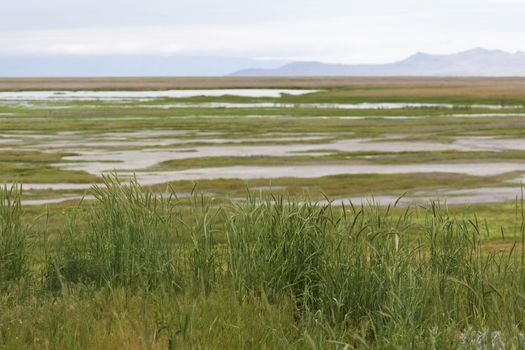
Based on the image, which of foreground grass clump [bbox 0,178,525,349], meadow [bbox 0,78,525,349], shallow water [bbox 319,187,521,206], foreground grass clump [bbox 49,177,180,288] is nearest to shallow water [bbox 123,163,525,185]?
shallow water [bbox 319,187,521,206]

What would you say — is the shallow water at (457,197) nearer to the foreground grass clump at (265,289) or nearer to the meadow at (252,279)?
the meadow at (252,279)

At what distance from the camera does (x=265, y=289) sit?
862 cm

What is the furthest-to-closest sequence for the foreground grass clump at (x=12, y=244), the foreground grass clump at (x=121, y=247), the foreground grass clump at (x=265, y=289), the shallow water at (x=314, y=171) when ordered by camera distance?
1. the shallow water at (x=314, y=171)
2. the foreground grass clump at (x=12, y=244)
3. the foreground grass clump at (x=121, y=247)
4. the foreground grass clump at (x=265, y=289)

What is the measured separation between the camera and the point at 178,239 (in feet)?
33.1

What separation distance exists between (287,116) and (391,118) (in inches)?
312

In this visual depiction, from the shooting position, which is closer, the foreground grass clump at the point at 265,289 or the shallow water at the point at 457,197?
the foreground grass clump at the point at 265,289

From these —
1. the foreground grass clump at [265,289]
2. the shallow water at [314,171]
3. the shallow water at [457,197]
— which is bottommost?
the shallow water at [314,171]

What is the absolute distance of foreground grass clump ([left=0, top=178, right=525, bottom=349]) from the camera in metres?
7.10

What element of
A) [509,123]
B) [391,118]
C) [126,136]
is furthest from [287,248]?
[391,118]

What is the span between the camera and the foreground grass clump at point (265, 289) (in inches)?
279

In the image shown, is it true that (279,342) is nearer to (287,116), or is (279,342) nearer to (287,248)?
(287,248)

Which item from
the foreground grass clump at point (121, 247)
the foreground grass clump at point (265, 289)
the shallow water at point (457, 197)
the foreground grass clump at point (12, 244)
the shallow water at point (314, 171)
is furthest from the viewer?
the shallow water at point (314, 171)

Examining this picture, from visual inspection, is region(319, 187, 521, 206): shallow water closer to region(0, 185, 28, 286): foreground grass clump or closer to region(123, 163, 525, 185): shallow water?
region(123, 163, 525, 185): shallow water

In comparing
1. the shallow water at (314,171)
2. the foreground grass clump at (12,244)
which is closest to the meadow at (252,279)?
the foreground grass clump at (12,244)
